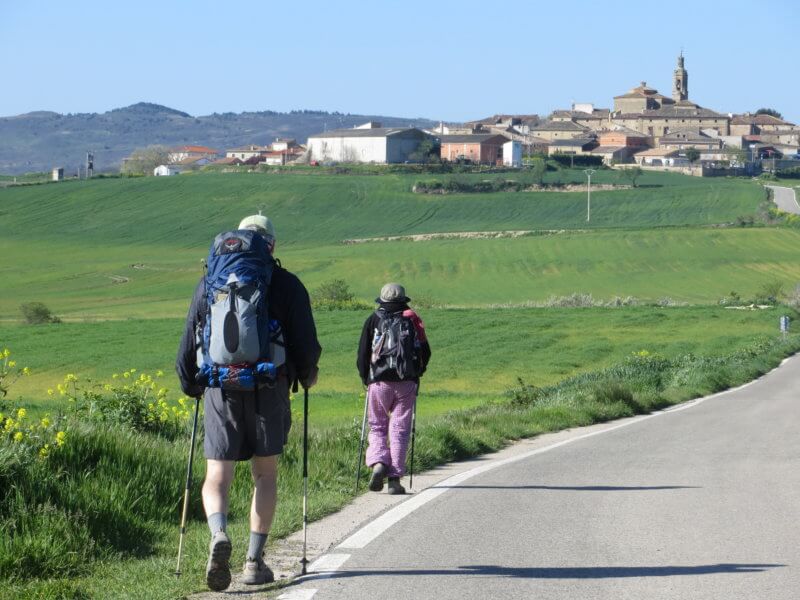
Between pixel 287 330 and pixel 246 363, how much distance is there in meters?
0.39

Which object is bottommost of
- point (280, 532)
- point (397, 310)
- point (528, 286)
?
point (528, 286)

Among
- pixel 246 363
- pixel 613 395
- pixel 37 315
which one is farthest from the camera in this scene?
pixel 37 315

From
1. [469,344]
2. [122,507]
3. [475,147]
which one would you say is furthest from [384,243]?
[122,507]

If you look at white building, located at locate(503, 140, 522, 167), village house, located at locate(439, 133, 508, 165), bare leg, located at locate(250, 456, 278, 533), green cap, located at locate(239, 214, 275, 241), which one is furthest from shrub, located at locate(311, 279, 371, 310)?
village house, located at locate(439, 133, 508, 165)

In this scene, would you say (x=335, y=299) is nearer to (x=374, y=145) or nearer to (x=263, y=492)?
(x=263, y=492)

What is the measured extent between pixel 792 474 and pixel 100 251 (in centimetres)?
9991

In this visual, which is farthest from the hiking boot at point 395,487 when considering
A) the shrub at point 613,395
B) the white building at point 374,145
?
the white building at point 374,145

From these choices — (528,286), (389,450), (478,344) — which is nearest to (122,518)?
(389,450)

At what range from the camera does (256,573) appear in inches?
261

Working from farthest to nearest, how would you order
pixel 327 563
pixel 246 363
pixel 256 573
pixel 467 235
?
pixel 467 235 → pixel 327 563 → pixel 256 573 → pixel 246 363

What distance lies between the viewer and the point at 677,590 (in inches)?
257

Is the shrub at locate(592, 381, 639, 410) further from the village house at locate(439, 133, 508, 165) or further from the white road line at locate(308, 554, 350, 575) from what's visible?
the village house at locate(439, 133, 508, 165)

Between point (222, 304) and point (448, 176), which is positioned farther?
point (448, 176)

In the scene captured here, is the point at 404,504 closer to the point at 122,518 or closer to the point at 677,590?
the point at 122,518
